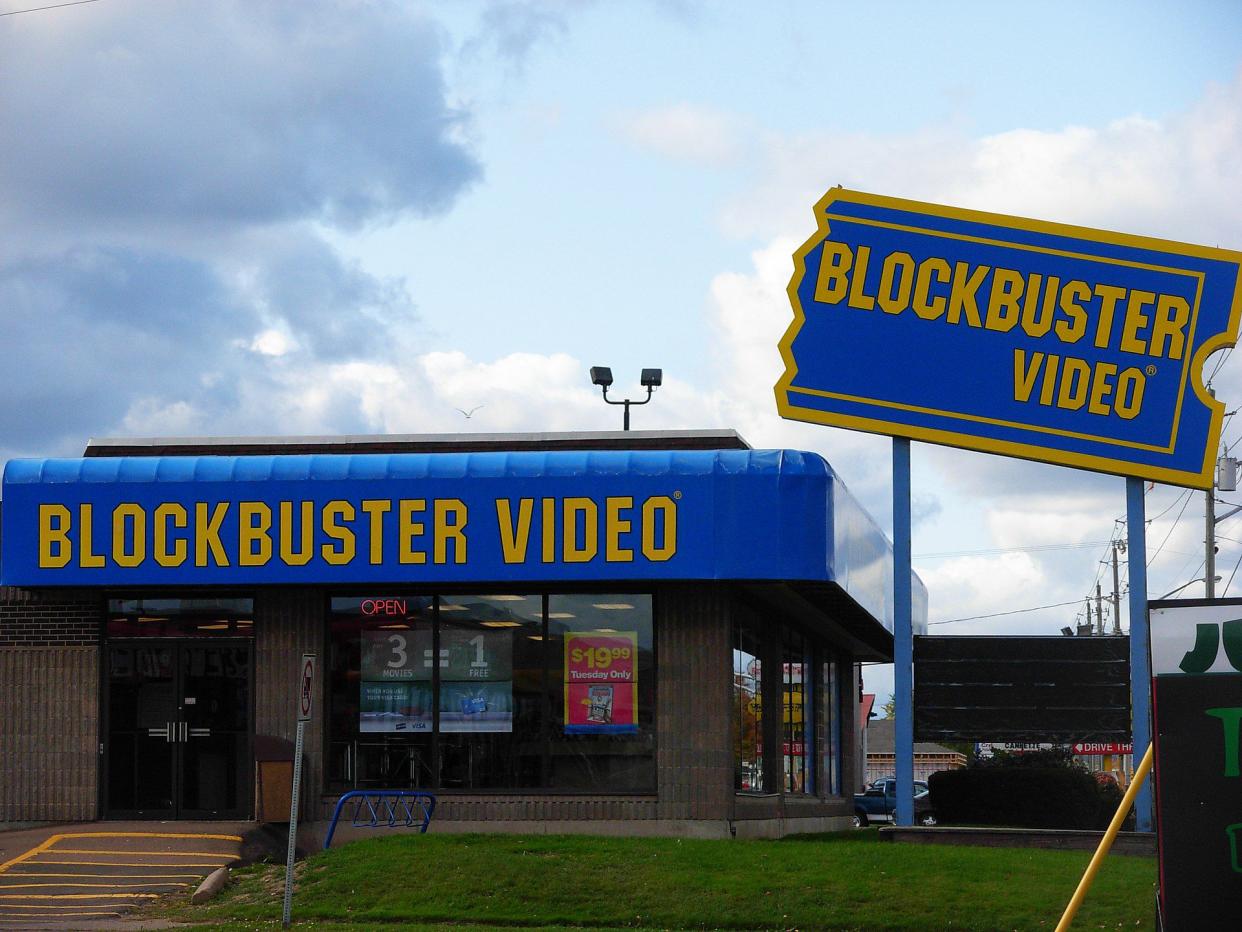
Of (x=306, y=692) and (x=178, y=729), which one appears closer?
(x=306, y=692)

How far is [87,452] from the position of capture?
23312 millimetres

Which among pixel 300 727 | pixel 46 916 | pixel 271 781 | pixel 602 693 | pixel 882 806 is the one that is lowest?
pixel 882 806

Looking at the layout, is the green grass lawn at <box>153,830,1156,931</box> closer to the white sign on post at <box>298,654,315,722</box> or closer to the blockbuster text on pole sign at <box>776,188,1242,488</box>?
the white sign on post at <box>298,654,315,722</box>

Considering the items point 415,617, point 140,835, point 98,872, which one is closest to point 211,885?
point 98,872

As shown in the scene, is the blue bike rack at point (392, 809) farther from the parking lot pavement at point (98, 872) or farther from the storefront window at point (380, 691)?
the parking lot pavement at point (98, 872)

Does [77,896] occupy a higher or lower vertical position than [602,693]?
lower

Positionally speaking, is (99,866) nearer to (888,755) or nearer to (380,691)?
(380,691)

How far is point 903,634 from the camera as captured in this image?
73.7 feet

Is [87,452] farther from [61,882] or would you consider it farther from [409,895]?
[409,895]

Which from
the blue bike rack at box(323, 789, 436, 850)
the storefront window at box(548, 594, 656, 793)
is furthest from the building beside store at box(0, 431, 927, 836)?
the blue bike rack at box(323, 789, 436, 850)

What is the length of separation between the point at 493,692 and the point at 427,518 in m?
2.59

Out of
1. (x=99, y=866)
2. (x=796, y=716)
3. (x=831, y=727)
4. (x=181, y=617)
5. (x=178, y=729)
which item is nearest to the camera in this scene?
(x=99, y=866)

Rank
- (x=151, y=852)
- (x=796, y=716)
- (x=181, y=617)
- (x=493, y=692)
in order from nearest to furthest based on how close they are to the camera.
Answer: (x=151, y=852)
(x=493, y=692)
(x=181, y=617)
(x=796, y=716)

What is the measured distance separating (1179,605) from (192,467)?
12695 mm
